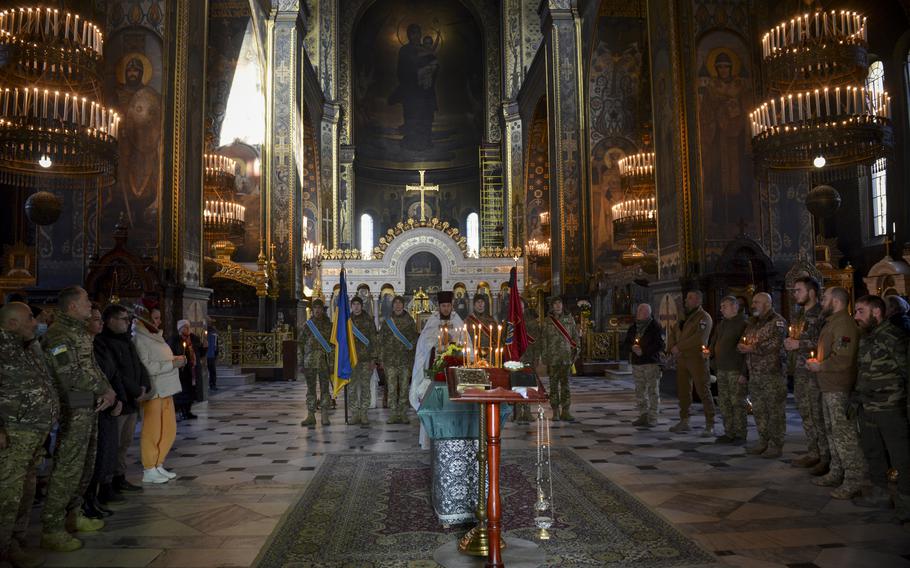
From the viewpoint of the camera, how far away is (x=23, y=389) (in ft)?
12.9

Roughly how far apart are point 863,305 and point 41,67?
12.7 m

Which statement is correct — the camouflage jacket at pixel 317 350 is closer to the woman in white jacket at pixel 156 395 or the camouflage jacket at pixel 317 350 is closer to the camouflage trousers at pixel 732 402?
the woman in white jacket at pixel 156 395

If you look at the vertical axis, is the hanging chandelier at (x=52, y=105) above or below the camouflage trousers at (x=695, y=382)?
→ above

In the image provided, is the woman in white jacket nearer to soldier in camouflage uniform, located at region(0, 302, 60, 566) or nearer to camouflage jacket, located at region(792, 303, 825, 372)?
soldier in camouflage uniform, located at region(0, 302, 60, 566)

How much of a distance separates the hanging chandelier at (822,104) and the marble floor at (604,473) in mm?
4417

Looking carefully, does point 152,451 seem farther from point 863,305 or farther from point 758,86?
point 758,86

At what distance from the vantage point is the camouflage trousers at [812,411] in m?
6.10

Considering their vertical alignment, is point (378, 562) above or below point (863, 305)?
below

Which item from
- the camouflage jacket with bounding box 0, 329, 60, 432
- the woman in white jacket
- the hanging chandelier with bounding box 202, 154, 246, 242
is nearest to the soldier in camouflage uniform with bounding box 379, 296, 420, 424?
the woman in white jacket

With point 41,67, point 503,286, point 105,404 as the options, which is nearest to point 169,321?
point 41,67

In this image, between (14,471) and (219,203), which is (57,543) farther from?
(219,203)

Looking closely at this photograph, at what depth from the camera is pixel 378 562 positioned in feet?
13.5

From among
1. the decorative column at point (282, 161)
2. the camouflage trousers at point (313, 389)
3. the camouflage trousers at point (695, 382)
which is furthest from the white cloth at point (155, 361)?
the decorative column at point (282, 161)

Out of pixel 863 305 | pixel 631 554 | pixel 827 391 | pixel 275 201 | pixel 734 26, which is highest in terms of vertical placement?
pixel 734 26
